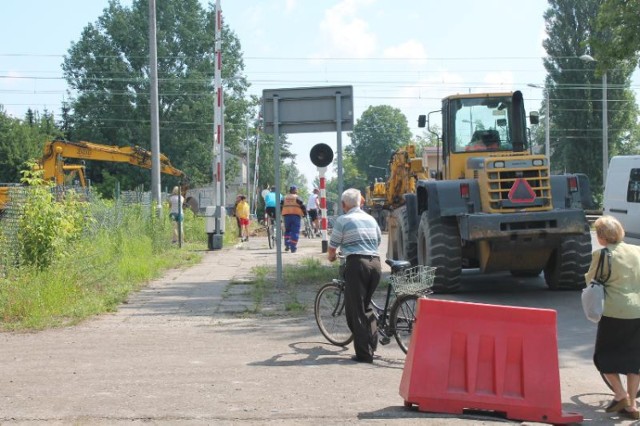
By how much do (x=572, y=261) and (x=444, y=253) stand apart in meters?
1.99

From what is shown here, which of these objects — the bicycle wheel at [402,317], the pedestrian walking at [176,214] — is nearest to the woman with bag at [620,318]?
the bicycle wheel at [402,317]

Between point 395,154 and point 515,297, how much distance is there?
9352 mm

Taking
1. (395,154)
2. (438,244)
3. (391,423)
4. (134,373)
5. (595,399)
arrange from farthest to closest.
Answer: (395,154)
(438,244)
(134,373)
(595,399)
(391,423)

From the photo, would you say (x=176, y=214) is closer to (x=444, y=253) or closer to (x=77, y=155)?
(x=77, y=155)

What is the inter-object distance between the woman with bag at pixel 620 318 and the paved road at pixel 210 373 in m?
0.27

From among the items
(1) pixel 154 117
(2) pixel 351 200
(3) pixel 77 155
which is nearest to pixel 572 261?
(2) pixel 351 200

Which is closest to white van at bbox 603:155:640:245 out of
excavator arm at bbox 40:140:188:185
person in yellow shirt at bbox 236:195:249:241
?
person in yellow shirt at bbox 236:195:249:241

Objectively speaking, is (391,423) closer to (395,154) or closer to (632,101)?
(395,154)

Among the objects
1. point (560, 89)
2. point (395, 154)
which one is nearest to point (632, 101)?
point (560, 89)

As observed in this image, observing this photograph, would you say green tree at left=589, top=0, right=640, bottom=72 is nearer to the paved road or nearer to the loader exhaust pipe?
the loader exhaust pipe

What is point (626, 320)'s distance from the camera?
6500mm

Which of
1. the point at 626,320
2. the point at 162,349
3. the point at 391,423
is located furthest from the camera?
the point at 162,349

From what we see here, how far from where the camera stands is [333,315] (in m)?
9.49

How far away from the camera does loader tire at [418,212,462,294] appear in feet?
43.3
